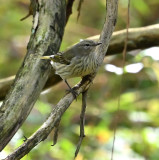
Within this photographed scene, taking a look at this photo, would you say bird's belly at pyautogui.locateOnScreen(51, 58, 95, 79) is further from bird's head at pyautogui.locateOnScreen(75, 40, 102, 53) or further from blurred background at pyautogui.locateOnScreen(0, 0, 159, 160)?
blurred background at pyautogui.locateOnScreen(0, 0, 159, 160)

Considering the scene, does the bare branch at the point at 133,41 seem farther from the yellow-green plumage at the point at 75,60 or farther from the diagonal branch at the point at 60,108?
the diagonal branch at the point at 60,108

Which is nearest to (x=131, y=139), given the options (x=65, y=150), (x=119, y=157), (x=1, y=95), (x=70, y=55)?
(x=119, y=157)

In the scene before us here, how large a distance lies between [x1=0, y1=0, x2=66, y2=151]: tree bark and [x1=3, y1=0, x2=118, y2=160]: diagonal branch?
0.27 m

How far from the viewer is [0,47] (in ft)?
21.1

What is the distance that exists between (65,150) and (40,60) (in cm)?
121

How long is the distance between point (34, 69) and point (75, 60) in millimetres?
946

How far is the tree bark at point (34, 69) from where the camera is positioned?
2.49 m

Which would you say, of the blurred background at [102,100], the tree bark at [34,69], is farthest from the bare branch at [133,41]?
the tree bark at [34,69]

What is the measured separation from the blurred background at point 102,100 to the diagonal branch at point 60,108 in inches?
19.8

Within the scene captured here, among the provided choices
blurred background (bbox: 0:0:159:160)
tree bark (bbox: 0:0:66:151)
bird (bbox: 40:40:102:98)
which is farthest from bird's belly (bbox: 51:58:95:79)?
tree bark (bbox: 0:0:66:151)

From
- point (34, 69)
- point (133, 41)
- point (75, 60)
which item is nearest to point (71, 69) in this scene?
point (75, 60)

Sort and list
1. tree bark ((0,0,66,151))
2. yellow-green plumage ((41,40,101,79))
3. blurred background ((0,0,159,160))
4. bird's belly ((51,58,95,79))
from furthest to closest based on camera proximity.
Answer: blurred background ((0,0,159,160)) < yellow-green plumage ((41,40,101,79)) < bird's belly ((51,58,95,79)) < tree bark ((0,0,66,151))

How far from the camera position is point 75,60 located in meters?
3.65

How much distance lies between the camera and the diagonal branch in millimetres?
2037
